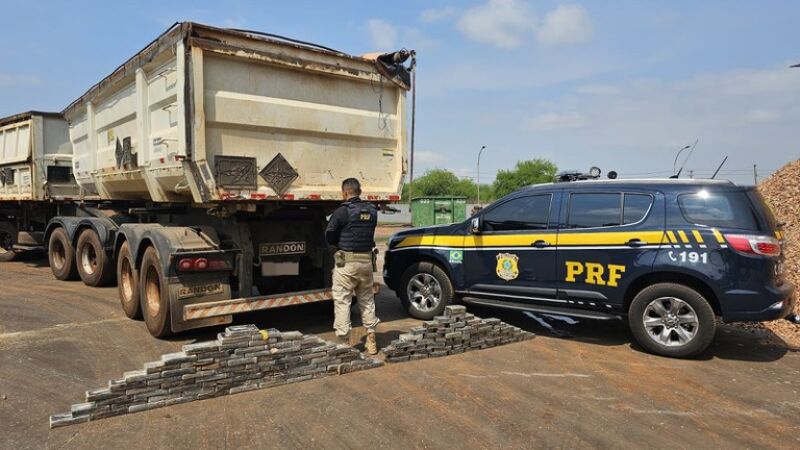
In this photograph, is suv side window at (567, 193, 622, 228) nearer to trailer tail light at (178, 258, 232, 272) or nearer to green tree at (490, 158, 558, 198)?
trailer tail light at (178, 258, 232, 272)

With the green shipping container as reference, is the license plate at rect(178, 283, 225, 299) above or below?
below

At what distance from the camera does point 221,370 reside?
403 centimetres

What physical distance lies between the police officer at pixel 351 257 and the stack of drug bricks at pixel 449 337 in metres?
0.35

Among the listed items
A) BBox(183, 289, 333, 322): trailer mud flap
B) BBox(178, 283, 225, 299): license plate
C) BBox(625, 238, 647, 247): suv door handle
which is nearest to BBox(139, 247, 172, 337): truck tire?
BBox(178, 283, 225, 299): license plate

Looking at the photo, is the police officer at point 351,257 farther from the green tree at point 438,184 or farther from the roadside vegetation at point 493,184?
the green tree at point 438,184

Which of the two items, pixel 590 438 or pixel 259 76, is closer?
pixel 590 438

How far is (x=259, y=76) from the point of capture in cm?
553

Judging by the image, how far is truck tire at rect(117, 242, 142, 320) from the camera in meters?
6.15

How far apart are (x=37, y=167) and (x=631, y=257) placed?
34.5 ft

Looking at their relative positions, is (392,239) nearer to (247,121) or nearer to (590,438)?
(247,121)

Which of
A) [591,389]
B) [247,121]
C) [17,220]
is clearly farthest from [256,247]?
[17,220]

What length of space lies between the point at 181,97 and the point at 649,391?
493 cm

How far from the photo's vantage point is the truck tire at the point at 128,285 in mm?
6148

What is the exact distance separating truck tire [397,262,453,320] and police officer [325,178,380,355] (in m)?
1.50
